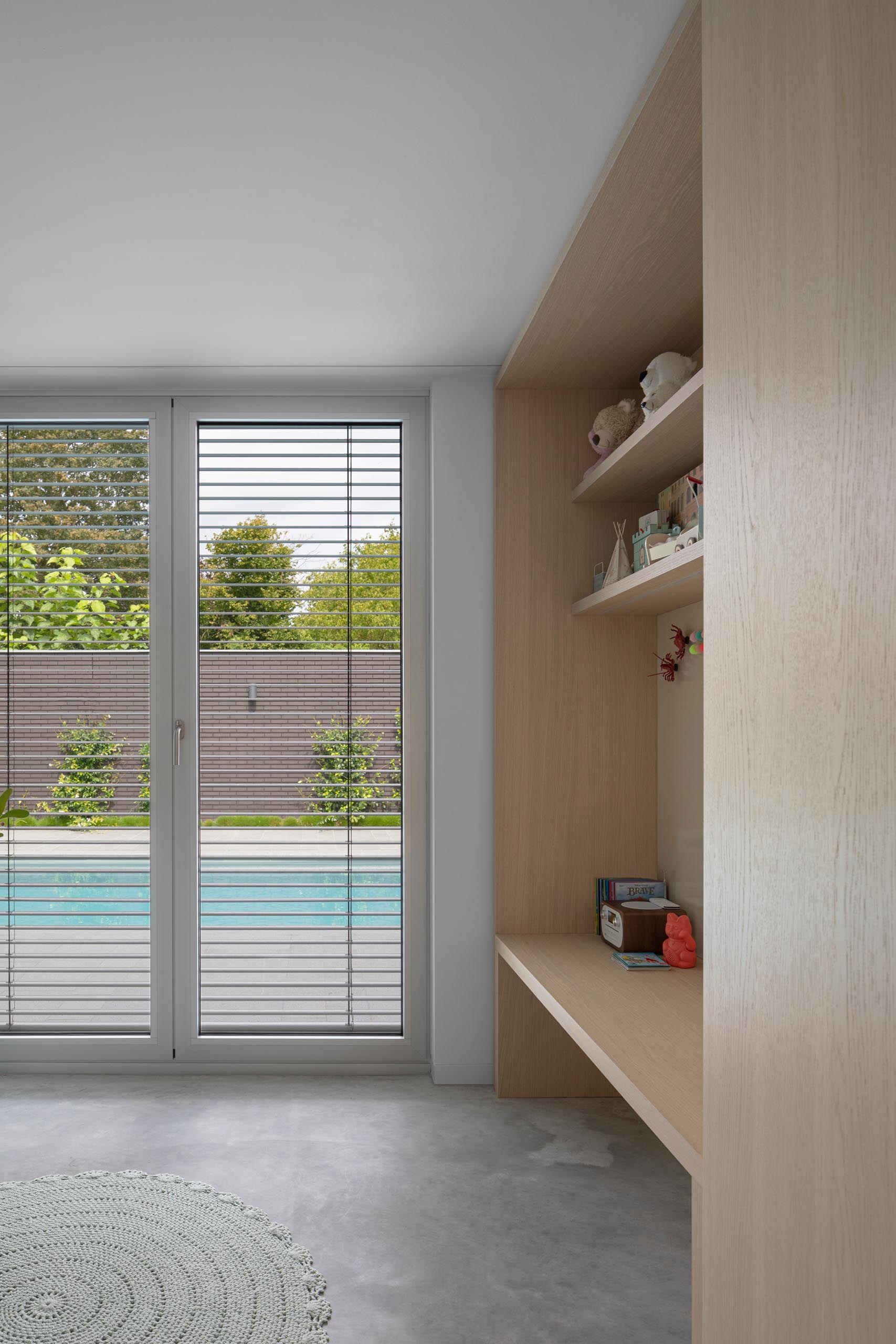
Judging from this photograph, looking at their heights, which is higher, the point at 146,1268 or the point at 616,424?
the point at 616,424

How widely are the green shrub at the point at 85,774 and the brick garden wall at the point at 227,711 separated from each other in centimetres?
3

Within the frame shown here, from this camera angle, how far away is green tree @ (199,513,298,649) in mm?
3627

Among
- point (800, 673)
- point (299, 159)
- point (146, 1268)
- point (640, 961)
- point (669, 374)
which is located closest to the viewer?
point (800, 673)

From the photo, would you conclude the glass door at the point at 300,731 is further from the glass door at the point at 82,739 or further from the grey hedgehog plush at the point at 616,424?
the grey hedgehog plush at the point at 616,424

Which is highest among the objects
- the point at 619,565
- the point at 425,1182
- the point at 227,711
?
the point at 619,565

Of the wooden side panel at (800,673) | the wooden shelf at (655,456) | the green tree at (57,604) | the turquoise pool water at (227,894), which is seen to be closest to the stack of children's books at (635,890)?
the turquoise pool water at (227,894)

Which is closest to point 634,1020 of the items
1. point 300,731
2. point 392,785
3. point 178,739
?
point 392,785

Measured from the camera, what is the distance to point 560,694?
11.3 ft

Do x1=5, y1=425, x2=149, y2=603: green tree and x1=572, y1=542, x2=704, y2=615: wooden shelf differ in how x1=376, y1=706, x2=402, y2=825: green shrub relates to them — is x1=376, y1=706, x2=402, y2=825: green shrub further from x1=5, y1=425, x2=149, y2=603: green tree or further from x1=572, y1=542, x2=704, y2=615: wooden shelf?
x1=5, y1=425, x2=149, y2=603: green tree

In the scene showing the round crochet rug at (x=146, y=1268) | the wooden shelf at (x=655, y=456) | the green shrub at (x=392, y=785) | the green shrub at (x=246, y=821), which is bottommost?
the round crochet rug at (x=146, y=1268)

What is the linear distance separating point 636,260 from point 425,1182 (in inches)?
99.5

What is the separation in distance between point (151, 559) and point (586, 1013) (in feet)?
7.51

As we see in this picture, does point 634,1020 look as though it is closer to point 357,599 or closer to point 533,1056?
point 533,1056

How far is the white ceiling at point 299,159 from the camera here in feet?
5.47
